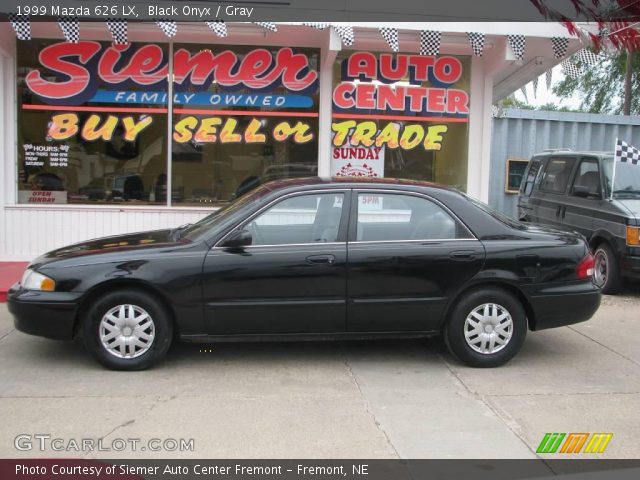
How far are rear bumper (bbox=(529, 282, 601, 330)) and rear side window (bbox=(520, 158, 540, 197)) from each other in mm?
5239

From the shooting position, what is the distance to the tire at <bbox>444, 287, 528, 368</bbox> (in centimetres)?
530

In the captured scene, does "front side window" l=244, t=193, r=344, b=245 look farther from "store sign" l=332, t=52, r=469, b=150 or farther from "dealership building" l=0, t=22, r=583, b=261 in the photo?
"store sign" l=332, t=52, r=469, b=150

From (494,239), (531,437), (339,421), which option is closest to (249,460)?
(339,421)

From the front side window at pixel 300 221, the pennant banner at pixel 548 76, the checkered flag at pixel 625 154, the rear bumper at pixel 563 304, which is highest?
the pennant banner at pixel 548 76

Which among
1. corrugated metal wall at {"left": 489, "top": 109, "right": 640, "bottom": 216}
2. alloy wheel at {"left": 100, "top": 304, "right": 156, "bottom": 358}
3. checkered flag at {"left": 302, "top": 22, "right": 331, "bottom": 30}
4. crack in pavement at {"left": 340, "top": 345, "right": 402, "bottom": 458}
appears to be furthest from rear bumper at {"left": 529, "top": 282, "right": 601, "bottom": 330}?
corrugated metal wall at {"left": 489, "top": 109, "right": 640, "bottom": 216}

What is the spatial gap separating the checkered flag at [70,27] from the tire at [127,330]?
4570 millimetres

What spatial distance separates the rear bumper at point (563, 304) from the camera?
17.6 feet

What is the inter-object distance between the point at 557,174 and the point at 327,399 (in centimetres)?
666

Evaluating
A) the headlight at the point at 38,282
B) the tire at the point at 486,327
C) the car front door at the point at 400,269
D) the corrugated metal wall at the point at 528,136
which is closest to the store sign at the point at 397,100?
the car front door at the point at 400,269

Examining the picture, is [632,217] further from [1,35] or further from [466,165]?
[1,35]

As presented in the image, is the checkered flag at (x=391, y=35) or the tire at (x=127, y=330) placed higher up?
the checkered flag at (x=391, y=35)

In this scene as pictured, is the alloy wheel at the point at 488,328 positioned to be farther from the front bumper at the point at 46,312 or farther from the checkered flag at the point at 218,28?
the checkered flag at the point at 218,28

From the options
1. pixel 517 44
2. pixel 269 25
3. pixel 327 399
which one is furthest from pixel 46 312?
pixel 517 44

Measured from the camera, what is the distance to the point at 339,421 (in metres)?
4.24
